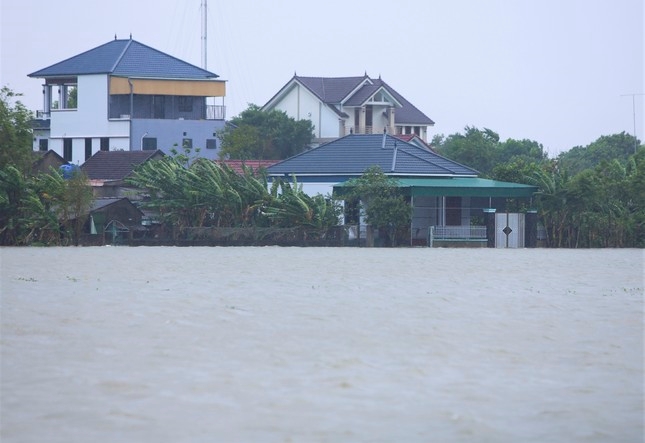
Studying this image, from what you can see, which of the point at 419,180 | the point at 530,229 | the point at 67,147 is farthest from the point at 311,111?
the point at 530,229

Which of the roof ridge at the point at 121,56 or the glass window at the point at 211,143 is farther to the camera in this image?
the glass window at the point at 211,143

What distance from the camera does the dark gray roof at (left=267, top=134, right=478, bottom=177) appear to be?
146ft

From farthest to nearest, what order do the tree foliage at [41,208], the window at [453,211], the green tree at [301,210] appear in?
the window at [453,211], the green tree at [301,210], the tree foliage at [41,208]

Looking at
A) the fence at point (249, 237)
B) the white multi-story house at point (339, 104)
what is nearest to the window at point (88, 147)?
the white multi-story house at point (339, 104)

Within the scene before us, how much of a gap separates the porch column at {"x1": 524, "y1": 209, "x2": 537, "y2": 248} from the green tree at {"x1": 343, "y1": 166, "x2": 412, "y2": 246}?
13.6ft

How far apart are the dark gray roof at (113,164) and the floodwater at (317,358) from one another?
953 inches

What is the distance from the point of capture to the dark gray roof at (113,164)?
2020 inches

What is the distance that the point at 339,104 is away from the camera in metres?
77.3

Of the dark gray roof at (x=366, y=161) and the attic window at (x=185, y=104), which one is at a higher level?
the attic window at (x=185, y=104)

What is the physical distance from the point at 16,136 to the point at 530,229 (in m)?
17.8

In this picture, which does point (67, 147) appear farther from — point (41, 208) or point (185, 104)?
point (41, 208)

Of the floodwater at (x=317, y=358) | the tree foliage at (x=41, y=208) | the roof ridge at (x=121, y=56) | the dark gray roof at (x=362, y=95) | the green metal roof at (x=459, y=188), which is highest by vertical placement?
the roof ridge at (x=121, y=56)

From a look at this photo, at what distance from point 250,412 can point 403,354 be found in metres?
4.02

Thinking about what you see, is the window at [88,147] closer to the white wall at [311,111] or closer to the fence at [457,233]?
the white wall at [311,111]
